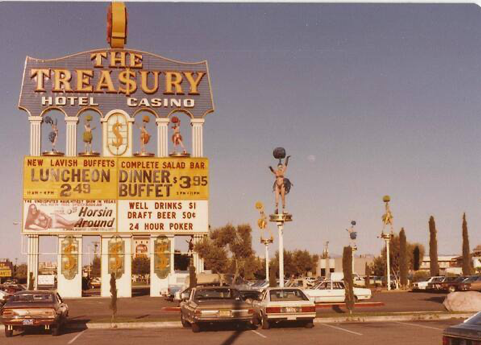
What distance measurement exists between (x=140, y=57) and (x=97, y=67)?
3.37 metres

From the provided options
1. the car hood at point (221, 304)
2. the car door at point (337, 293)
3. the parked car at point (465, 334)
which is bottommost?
the car door at point (337, 293)

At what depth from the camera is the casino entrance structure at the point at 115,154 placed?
48.8 metres

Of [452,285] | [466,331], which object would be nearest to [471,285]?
[452,285]

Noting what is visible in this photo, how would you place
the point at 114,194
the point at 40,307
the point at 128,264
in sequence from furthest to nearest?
the point at 128,264 → the point at 114,194 → the point at 40,307

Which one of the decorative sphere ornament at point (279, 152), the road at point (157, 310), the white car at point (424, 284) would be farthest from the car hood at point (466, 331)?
the white car at point (424, 284)

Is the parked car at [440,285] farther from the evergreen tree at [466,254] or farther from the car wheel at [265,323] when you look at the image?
the car wheel at [265,323]

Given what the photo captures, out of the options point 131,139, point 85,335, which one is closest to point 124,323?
point 85,335

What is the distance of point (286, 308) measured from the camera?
22.0m

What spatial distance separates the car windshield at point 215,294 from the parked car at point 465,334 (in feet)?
40.7

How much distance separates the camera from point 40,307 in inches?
836

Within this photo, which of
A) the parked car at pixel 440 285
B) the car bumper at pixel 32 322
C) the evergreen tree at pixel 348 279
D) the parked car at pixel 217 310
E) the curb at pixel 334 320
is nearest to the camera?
the car bumper at pixel 32 322

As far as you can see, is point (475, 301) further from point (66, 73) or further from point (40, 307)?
point (66, 73)

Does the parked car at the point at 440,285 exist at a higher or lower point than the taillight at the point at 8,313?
lower

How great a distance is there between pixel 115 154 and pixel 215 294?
3050 centimetres
